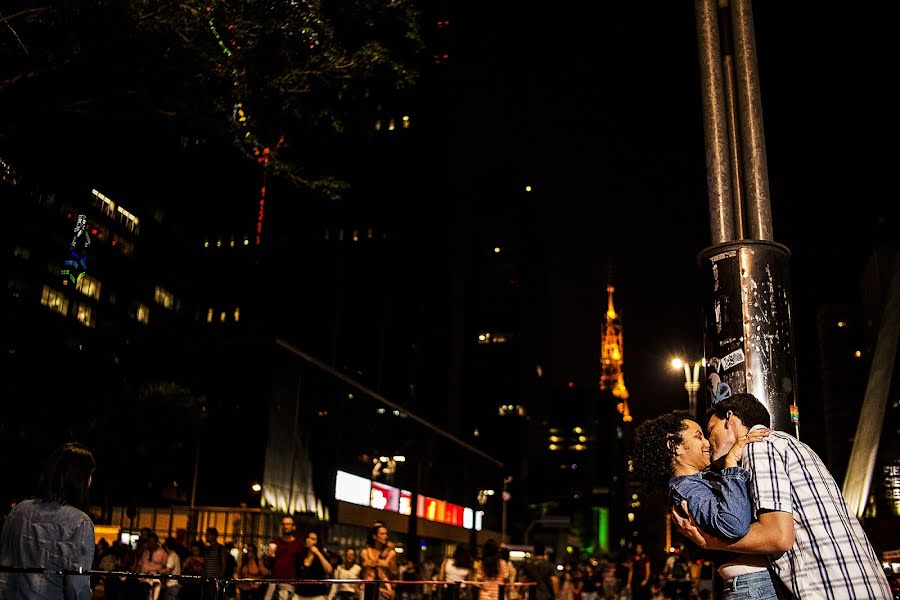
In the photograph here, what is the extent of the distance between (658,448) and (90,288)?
287 ft

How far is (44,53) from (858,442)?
31412mm

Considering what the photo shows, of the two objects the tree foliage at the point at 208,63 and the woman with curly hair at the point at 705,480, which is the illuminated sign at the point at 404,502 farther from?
the woman with curly hair at the point at 705,480

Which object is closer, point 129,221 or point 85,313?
point 85,313

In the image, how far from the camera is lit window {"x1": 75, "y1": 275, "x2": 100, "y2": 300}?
79438 mm

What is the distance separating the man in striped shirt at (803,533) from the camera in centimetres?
288

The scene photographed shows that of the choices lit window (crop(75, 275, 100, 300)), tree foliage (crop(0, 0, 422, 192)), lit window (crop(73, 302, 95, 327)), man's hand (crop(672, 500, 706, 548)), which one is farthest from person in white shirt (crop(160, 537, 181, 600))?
lit window (crop(73, 302, 95, 327))

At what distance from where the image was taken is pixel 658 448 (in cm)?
351

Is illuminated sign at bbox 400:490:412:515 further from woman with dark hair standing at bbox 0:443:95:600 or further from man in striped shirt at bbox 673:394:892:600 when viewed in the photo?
man in striped shirt at bbox 673:394:892:600

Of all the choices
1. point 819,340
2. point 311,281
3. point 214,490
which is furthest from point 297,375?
point 819,340

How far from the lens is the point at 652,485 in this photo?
138 inches

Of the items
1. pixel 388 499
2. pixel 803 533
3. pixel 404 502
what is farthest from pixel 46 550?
pixel 404 502

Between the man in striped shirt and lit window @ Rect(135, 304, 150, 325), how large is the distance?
93355mm

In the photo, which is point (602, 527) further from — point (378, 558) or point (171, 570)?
point (378, 558)

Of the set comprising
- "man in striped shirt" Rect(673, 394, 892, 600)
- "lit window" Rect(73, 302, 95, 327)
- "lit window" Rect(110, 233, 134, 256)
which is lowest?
"man in striped shirt" Rect(673, 394, 892, 600)
